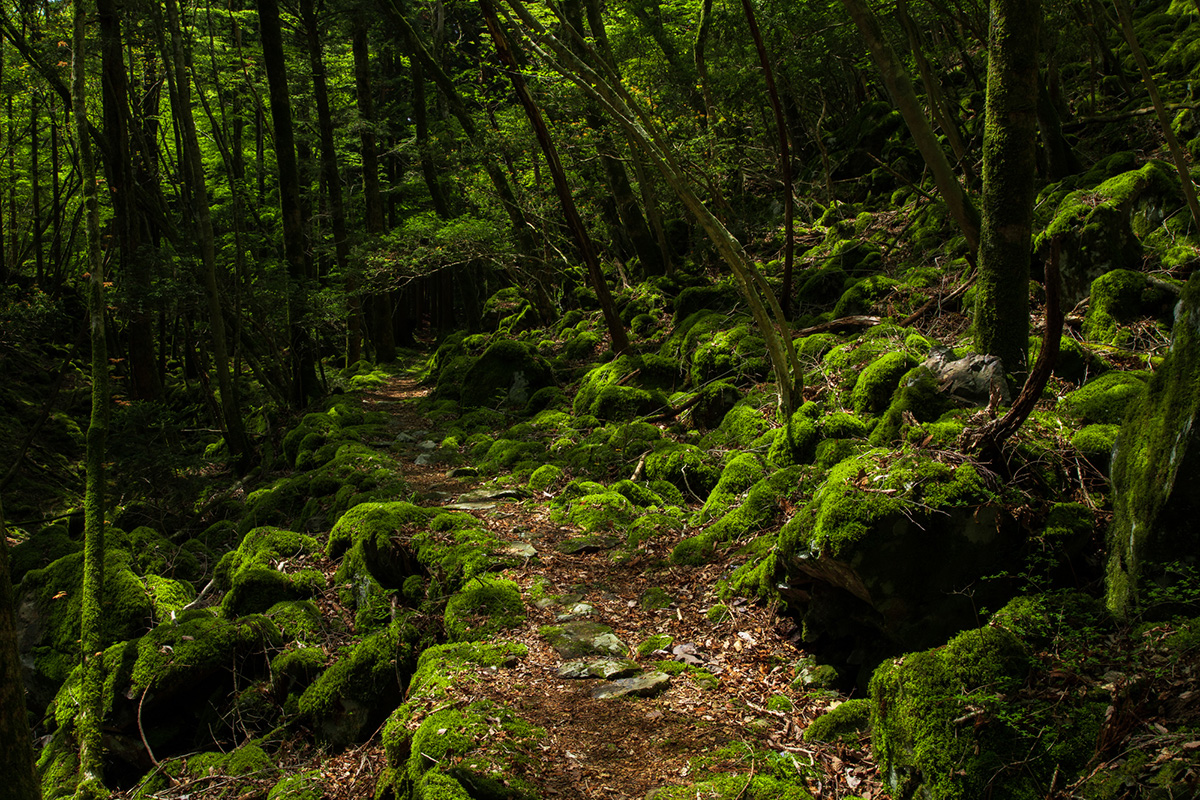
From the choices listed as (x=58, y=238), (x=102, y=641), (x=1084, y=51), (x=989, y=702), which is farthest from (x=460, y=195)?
(x=989, y=702)

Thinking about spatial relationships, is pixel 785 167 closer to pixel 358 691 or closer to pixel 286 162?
pixel 358 691

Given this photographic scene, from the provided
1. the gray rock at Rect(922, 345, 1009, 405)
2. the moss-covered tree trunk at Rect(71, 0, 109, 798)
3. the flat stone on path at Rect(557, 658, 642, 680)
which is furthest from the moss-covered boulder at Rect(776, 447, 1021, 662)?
the moss-covered tree trunk at Rect(71, 0, 109, 798)

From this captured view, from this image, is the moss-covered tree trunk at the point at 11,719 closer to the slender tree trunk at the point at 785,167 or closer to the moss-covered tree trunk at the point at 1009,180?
the moss-covered tree trunk at the point at 1009,180

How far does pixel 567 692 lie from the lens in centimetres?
391

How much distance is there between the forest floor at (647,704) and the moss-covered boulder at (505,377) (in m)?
6.09

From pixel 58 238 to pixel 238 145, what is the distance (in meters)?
5.01

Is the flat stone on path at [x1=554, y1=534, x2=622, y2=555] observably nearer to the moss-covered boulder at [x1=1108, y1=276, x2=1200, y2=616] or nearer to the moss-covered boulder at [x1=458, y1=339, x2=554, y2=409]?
the moss-covered boulder at [x1=1108, y1=276, x2=1200, y2=616]

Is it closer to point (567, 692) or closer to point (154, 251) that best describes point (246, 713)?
point (567, 692)

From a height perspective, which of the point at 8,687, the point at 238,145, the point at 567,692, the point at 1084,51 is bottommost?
the point at 567,692

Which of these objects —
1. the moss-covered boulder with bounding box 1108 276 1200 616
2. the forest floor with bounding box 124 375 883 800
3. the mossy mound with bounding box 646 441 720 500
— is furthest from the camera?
the mossy mound with bounding box 646 441 720 500

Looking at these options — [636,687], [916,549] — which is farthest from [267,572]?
[916,549]

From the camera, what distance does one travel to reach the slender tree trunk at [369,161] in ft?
52.4

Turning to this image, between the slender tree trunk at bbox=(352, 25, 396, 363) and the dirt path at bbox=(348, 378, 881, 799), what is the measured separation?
38.4 ft

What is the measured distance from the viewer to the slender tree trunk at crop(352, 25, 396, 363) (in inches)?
628
